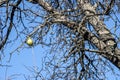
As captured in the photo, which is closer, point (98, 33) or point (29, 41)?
point (29, 41)

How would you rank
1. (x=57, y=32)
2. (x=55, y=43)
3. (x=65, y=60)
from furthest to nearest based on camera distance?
(x=57, y=32) → (x=55, y=43) → (x=65, y=60)

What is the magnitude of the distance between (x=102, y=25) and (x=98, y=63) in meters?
0.70

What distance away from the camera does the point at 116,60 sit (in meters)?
5.73

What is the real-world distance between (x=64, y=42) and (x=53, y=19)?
1.34 feet

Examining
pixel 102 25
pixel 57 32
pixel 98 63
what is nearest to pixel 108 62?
pixel 98 63

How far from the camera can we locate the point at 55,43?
19.7 ft

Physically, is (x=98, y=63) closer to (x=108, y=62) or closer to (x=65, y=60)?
(x=108, y=62)

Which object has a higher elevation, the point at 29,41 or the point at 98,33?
the point at 98,33

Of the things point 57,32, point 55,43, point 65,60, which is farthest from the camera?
point 57,32

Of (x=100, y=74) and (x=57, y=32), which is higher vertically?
(x=57, y=32)

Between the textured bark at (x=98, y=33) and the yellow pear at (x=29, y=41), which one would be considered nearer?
the yellow pear at (x=29, y=41)

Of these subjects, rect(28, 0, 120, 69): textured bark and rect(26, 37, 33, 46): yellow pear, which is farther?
rect(28, 0, 120, 69): textured bark

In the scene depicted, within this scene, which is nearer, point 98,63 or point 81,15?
point 81,15

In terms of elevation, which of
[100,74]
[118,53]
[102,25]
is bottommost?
[100,74]
